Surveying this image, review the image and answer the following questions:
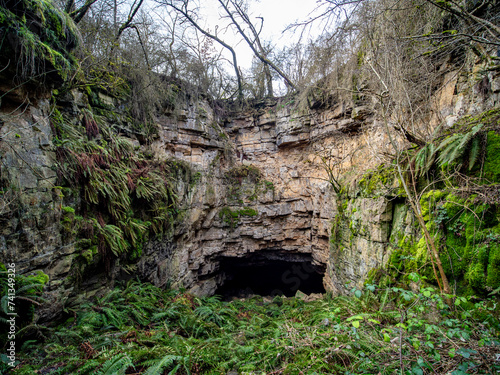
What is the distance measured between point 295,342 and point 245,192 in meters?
7.08

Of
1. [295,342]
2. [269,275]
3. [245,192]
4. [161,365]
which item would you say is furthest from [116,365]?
[269,275]

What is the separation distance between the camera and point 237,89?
34.5ft

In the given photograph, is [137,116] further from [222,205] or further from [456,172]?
[456,172]

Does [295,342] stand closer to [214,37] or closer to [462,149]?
[462,149]

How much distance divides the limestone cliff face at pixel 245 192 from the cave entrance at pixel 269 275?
1.10 ft

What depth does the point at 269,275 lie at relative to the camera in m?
11.0

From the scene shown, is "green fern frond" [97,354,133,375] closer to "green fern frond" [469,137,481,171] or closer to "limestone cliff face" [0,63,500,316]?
"limestone cliff face" [0,63,500,316]

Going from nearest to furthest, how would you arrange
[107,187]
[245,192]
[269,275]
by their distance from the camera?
[107,187]
[245,192]
[269,275]

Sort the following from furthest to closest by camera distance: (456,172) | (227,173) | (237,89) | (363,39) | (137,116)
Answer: (237,89), (227,173), (137,116), (363,39), (456,172)

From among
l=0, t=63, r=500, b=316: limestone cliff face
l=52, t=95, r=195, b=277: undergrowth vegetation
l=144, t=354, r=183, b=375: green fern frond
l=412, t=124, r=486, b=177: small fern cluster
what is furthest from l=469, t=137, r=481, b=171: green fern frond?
l=52, t=95, r=195, b=277: undergrowth vegetation

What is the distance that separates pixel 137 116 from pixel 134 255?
4.47 meters

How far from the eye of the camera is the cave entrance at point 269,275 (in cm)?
970

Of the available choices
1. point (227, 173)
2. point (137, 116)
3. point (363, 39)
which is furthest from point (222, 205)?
point (363, 39)

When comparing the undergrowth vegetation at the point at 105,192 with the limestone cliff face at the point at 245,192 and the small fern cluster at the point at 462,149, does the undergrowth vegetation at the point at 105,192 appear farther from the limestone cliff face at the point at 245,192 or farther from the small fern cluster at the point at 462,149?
the small fern cluster at the point at 462,149
